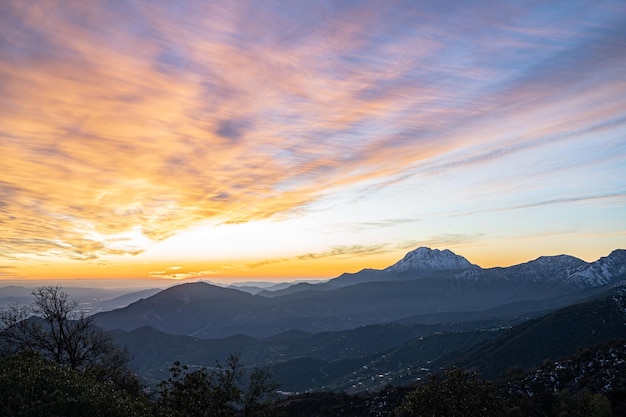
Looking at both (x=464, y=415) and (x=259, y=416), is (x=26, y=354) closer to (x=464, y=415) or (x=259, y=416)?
(x=259, y=416)

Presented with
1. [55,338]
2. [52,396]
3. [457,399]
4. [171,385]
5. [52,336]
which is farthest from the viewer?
[52,336]

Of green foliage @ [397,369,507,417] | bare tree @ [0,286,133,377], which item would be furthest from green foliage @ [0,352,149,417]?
green foliage @ [397,369,507,417]

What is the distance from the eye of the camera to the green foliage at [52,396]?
27.2 metres

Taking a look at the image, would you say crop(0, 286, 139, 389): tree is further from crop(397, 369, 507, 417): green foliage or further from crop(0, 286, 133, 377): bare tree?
crop(397, 369, 507, 417): green foliage

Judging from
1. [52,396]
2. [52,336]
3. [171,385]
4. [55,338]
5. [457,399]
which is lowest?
[457,399]

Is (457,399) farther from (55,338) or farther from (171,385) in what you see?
(55,338)

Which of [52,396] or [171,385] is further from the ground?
[52,396]

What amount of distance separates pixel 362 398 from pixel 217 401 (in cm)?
13183

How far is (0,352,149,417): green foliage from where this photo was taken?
27.2 metres

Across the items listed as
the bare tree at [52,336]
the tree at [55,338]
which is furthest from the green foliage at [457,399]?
the bare tree at [52,336]

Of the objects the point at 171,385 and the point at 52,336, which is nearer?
the point at 171,385

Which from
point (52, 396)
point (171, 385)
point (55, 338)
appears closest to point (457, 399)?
point (52, 396)

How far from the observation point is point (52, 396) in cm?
2923

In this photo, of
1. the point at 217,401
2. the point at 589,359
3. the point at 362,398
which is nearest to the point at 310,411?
the point at 362,398
